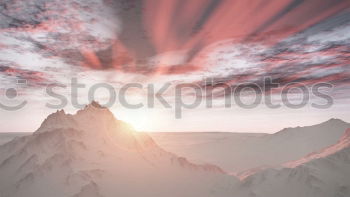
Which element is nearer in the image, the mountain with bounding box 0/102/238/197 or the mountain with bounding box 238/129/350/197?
the mountain with bounding box 0/102/238/197

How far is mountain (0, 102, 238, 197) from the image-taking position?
37719mm

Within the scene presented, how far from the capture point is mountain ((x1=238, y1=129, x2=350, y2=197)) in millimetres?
38438

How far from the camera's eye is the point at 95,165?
40.2 m

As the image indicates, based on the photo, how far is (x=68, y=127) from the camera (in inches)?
1788

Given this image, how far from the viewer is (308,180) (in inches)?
1571

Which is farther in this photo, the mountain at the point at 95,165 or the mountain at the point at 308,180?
the mountain at the point at 308,180

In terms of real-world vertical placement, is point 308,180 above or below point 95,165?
below

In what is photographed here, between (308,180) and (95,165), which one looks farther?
(95,165)

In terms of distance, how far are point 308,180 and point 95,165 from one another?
106ft

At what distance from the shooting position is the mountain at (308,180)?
38.4 meters

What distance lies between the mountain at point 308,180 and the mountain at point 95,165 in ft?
14.3

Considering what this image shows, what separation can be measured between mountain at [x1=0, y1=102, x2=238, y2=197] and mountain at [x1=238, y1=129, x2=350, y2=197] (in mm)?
4370

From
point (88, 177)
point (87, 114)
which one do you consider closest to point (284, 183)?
point (88, 177)

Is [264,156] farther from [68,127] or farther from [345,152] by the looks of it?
[68,127]
